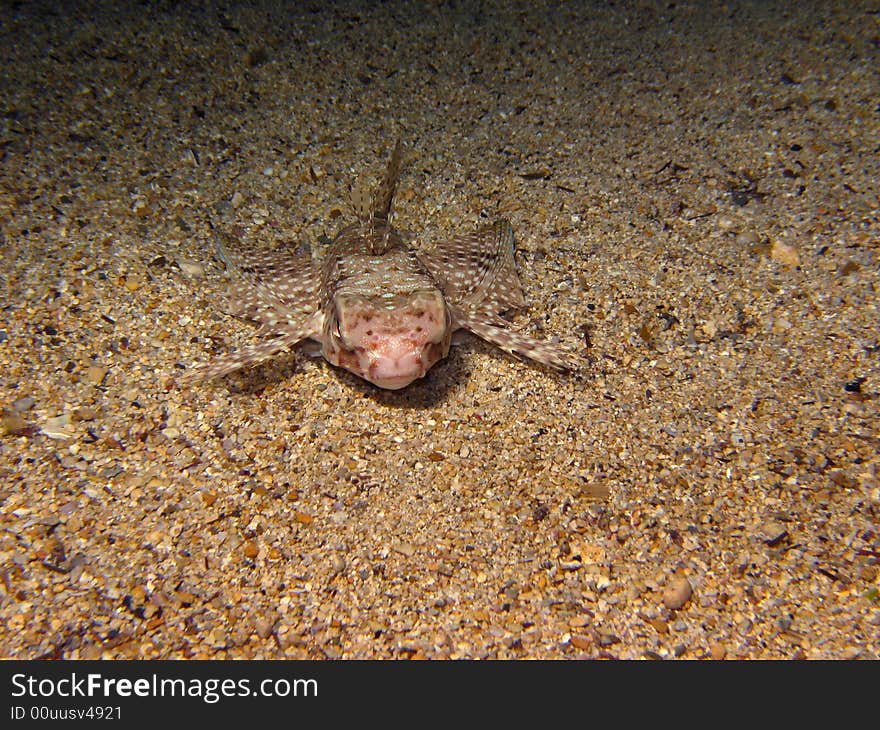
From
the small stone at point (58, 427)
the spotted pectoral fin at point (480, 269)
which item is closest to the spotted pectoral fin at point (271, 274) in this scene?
the spotted pectoral fin at point (480, 269)

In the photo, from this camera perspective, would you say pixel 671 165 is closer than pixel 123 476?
No

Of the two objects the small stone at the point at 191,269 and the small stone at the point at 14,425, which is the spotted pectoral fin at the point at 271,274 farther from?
the small stone at the point at 14,425

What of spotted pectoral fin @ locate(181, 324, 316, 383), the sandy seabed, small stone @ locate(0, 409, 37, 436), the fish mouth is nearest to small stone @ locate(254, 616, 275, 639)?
the sandy seabed

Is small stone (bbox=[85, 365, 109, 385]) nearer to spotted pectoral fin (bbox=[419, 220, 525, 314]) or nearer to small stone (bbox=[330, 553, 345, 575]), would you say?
small stone (bbox=[330, 553, 345, 575])
